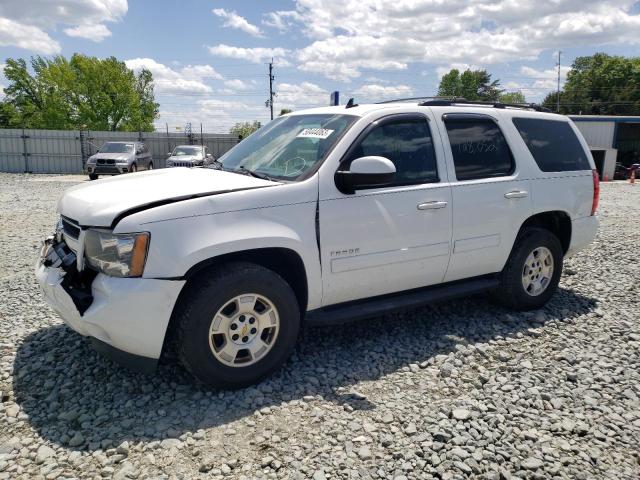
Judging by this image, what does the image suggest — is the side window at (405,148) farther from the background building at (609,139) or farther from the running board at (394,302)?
the background building at (609,139)

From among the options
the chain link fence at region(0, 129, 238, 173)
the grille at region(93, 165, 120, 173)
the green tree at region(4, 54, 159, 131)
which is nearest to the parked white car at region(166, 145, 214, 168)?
the grille at region(93, 165, 120, 173)

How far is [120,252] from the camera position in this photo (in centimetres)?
299

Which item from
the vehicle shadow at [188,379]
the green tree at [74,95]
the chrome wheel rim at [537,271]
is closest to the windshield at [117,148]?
the vehicle shadow at [188,379]

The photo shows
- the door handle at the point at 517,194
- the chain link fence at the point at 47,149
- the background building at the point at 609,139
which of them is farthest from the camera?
the background building at the point at 609,139

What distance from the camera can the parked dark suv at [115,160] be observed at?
20.8 metres

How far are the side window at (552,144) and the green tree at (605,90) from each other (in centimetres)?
7730

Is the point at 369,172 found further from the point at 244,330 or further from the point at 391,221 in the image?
the point at 244,330

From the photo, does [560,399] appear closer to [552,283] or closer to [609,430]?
[609,430]

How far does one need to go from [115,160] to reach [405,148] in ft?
62.9

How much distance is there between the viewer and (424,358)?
401cm

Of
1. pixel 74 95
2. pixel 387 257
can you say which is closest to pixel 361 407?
pixel 387 257

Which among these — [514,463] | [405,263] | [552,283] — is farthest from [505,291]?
[514,463]

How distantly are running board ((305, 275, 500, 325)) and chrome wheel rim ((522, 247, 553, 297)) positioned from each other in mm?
417

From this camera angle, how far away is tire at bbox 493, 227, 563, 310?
4793 mm
